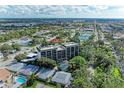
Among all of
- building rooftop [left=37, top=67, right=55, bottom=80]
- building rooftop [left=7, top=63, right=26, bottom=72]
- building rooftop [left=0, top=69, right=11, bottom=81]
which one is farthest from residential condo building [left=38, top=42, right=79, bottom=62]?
building rooftop [left=0, top=69, right=11, bottom=81]

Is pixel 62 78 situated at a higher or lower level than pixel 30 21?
lower

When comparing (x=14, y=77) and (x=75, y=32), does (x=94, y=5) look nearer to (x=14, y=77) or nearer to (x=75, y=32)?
(x=75, y=32)

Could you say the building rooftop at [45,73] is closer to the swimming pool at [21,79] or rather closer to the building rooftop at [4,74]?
the swimming pool at [21,79]

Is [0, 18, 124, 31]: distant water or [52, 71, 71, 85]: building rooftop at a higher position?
[0, 18, 124, 31]: distant water

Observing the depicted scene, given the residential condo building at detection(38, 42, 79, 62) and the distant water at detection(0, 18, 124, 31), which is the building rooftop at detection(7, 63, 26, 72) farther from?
the distant water at detection(0, 18, 124, 31)

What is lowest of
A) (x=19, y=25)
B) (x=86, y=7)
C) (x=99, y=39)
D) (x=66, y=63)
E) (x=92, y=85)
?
(x=92, y=85)

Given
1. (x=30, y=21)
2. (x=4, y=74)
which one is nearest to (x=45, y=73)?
(x=4, y=74)

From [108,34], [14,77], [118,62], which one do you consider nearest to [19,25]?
[14,77]

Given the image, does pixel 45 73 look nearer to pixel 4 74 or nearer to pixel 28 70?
pixel 28 70
